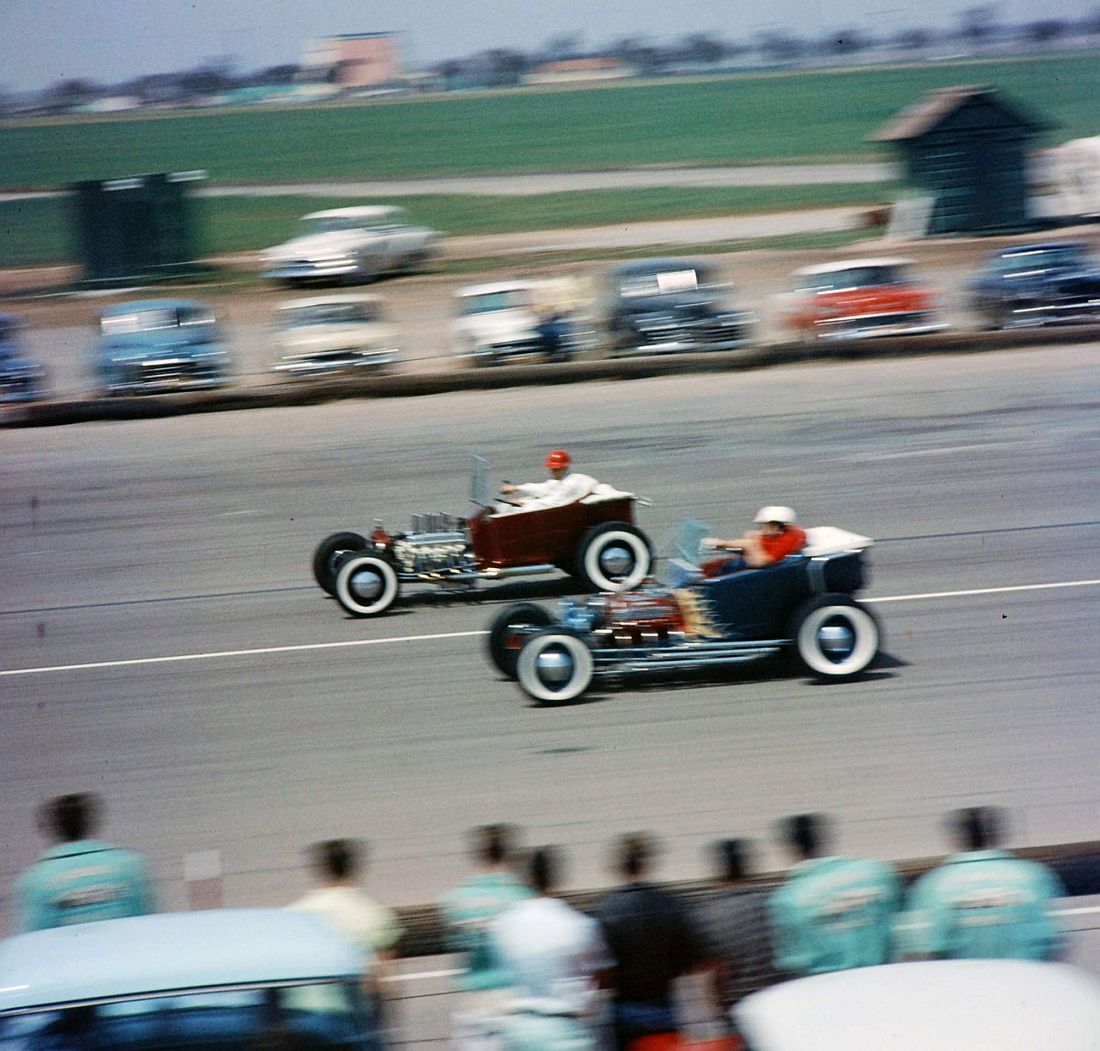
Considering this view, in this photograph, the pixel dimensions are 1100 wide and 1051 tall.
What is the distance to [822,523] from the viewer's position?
13734mm

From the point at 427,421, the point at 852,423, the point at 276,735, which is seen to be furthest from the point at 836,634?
the point at 427,421

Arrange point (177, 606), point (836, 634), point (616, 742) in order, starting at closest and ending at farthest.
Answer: point (616, 742)
point (836, 634)
point (177, 606)

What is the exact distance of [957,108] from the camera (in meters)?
19.4

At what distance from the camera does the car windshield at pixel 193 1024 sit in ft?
12.1

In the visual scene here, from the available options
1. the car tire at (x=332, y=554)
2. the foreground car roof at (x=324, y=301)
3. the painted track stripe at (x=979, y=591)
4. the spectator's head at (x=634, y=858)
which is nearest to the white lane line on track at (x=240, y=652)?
the car tire at (x=332, y=554)

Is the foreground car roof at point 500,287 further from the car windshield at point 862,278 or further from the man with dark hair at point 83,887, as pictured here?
the man with dark hair at point 83,887

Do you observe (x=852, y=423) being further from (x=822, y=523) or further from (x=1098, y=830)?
(x=1098, y=830)

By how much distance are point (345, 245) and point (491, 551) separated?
36.2 feet

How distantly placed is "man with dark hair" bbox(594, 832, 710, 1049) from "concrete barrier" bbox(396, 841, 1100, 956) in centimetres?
122

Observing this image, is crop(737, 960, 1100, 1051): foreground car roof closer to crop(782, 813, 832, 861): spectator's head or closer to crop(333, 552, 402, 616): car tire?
crop(782, 813, 832, 861): spectator's head

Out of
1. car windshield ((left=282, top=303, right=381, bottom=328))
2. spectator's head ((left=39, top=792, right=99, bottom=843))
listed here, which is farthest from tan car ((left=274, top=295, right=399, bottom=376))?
spectator's head ((left=39, top=792, right=99, bottom=843))

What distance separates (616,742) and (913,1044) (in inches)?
214

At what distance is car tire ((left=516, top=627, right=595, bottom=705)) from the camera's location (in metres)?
9.16

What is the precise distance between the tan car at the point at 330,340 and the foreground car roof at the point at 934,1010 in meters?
15.3
